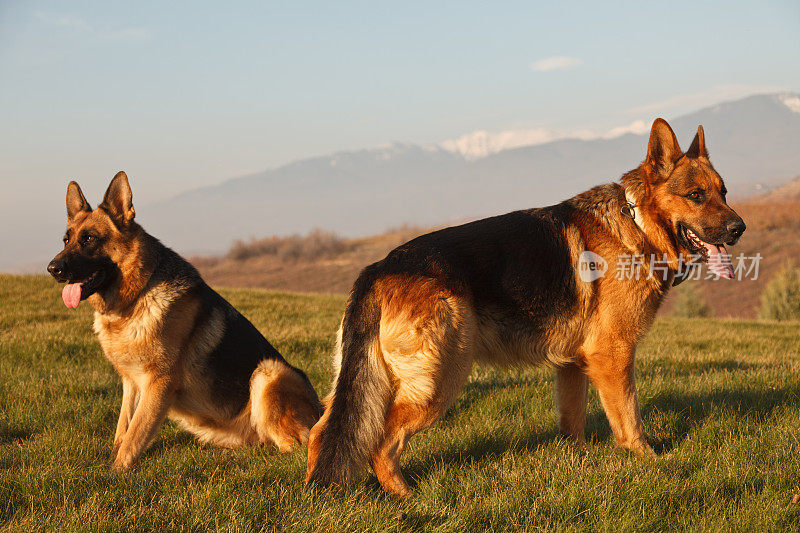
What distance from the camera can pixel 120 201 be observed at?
16.4 ft

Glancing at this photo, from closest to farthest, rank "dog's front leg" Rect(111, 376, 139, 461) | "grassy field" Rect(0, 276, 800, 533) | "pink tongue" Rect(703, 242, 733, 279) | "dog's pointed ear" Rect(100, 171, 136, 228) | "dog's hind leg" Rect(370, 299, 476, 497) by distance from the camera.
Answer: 1. "grassy field" Rect(0, 276, 800, 533)
2. "dog's hind leg" Rect(370, 299, 476, 497)
3. "pink tongue" Rect(703, 242, 733, 279)
4. "dog's front leg" Rect(111, 376, 139, 461)
5. "dog's pointed ear" Rect(100, 171, 136, 228)

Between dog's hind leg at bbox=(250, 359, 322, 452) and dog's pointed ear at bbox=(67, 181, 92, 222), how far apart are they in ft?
7.29

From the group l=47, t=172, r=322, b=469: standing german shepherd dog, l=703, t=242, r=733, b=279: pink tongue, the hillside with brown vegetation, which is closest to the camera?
l=703, t=242, r=733, b=279: pink tongue

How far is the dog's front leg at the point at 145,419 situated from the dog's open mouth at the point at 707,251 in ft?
14.5

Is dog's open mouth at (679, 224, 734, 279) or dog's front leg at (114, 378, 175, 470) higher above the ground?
dog's open mouth at (679, 224, 734, 279)

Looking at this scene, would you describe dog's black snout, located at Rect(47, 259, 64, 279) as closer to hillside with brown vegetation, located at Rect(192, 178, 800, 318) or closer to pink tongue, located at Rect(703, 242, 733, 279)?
pink tongue, located at Rect(703, 242, 733, 279)

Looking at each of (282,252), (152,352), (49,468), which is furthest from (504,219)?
(282,252)

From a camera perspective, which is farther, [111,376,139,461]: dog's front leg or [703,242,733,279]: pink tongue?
[111,376,139,461]: dog's front leg

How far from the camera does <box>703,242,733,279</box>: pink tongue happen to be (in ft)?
14.4

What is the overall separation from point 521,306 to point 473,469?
123 cm

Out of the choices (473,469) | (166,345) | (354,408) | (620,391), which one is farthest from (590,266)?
(166,345)

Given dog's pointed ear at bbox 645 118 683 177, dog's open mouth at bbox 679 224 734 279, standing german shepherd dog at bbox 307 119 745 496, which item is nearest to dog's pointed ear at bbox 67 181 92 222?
standing german shepherd dog at bbox 307 119 745 496

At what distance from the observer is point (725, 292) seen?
3978 cm

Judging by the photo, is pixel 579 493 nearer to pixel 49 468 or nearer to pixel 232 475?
pixel 232 475
